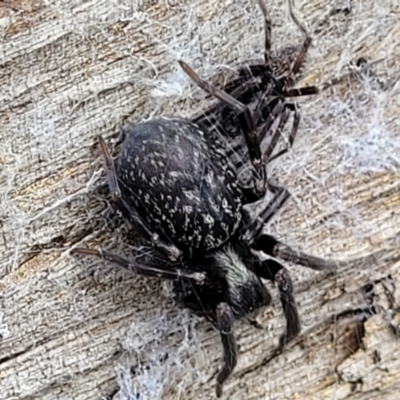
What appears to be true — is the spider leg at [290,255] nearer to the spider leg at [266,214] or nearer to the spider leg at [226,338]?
the spider leg at [266,214]

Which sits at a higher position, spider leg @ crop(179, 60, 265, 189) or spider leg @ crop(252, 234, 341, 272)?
spider leg @ crop(179, 60, 265, 189)

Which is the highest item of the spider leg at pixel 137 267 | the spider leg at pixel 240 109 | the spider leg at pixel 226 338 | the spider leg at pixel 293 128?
the spider leg at pixel 240 109

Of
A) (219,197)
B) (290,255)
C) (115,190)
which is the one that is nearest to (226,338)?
(290,255)

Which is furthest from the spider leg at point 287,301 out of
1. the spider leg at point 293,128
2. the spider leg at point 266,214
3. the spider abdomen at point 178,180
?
the spider leg at point 293,128

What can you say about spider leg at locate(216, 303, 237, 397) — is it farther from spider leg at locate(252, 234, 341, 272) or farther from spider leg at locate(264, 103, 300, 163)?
spider leg at locate(264, 103, 300, 163)

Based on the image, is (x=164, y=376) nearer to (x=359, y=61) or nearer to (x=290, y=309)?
(x=290, y=309)

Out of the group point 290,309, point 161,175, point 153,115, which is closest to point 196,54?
point 153,115

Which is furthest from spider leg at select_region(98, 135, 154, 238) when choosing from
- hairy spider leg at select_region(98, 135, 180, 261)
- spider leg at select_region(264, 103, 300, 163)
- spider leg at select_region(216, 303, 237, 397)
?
spider leg at select_region(264, 103, 300, 163)
